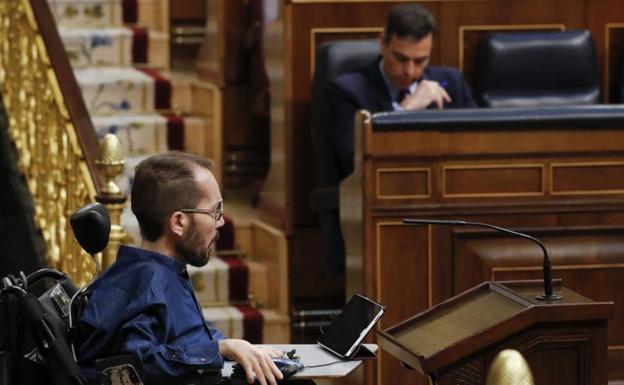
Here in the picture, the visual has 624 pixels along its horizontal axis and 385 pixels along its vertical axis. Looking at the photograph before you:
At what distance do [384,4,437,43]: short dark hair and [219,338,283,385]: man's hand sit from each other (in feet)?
8.12

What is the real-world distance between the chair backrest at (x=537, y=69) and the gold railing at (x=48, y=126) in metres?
1.65

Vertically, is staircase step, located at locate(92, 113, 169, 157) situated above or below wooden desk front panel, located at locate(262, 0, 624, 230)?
below

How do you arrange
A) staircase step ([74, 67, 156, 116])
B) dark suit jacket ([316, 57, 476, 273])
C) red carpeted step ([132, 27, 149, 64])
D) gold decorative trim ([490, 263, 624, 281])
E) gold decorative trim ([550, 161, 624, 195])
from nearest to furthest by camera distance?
gold decorative trim ([490, 263, 624, 281]) < gold decorative trim ([550, 161, 624, 195]) < dark suit jacket ([316, 57, 476, 273]) < staircase step ([74, 67, 156, 116]) < red carpeted step ([132, 27, 149, 64])

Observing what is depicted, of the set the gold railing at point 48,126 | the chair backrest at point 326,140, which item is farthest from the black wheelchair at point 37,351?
the chair backrest at point 326,140

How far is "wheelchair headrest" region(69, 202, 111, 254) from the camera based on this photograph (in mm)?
3406

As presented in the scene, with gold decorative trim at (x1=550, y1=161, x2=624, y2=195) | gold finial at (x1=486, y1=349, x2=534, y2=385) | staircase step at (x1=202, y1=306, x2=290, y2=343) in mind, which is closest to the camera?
gold finial at (x1=486, y1=349, x2=534, y2=385)

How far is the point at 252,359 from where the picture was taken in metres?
3.28

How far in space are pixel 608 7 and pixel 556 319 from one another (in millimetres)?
3457

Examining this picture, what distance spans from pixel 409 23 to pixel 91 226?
2467 mm

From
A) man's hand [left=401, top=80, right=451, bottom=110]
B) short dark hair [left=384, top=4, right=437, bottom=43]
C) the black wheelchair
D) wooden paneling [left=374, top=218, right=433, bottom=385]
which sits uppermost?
short dark hair [left=384, top=4, right=437, bottom=43]

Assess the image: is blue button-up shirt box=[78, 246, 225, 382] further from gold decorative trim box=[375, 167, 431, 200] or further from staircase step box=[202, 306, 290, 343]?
staircase step box=[202, 306, 290, 343]

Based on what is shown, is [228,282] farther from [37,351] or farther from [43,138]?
[37,351]

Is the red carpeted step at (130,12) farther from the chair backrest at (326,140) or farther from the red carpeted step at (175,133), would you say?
the chair backrest at (326,140)

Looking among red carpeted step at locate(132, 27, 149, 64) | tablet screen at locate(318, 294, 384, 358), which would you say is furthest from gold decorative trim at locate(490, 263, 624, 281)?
red carpeted step at locate(132, 27, 149, 64)
